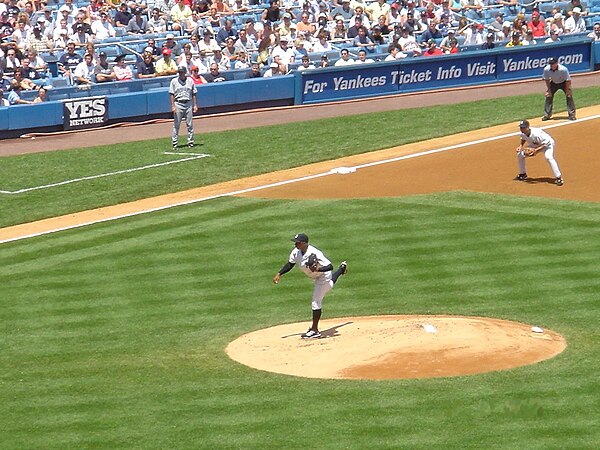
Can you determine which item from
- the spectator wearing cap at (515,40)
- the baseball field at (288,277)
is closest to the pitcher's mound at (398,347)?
the baseball field at (288,277)

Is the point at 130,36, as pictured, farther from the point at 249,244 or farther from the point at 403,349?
the point at 403,349

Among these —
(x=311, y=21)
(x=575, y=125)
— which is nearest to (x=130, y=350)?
(x=575, y=125)

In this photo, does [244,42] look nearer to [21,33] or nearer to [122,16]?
[122,16]

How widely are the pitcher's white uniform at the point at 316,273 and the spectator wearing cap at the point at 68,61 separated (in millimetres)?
Result: 20198

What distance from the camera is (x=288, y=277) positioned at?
76.6ft

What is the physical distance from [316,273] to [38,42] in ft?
71.4

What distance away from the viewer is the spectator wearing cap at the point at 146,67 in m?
38.0

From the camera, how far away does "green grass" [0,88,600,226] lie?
2970cm

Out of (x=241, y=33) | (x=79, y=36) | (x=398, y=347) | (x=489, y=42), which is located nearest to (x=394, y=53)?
(x=489, y=42)

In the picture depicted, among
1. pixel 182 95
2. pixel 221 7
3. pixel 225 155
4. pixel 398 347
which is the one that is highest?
pixel 221 7

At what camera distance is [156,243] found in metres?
25.4

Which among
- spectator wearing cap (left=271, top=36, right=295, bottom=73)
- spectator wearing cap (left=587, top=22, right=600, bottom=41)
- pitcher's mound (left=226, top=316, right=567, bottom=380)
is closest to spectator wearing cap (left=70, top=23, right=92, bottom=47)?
spectator wearing cap (left=271, top=36, right=295, bottom=73)

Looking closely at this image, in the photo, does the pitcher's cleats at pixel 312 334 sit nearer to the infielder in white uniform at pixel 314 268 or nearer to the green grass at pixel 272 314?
the infielder in white uniform at pixel 314 268

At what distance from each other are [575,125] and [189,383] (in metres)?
21.2
